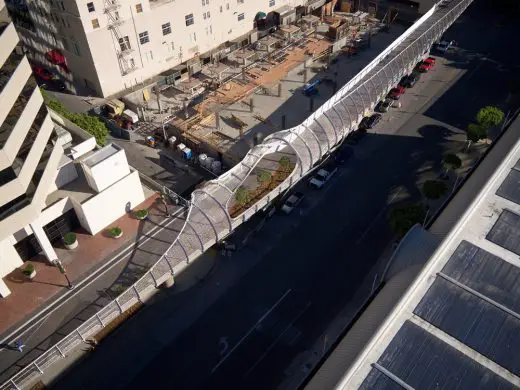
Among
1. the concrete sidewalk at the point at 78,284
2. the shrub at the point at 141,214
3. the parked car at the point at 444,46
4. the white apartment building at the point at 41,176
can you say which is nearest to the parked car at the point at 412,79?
the parked car at the point at 444,46

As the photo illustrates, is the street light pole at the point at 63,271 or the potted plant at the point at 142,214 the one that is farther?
the potted plant at the point at 142,214

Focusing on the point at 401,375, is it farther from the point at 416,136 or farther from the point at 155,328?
the point at 416,136

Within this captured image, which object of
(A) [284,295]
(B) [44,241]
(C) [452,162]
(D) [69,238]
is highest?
(B) [44,241]

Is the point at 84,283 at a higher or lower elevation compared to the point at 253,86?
lower

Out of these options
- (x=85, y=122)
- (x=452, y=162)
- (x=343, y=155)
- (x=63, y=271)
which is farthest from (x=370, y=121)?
(x=63, y=271)

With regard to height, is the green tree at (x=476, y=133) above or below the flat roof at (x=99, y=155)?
below

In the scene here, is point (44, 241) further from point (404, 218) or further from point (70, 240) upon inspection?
point (404, 218)

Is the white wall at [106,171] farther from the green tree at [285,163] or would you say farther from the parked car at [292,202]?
the parked car at [292,202]

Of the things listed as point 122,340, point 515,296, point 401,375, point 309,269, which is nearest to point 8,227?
point 122,340
